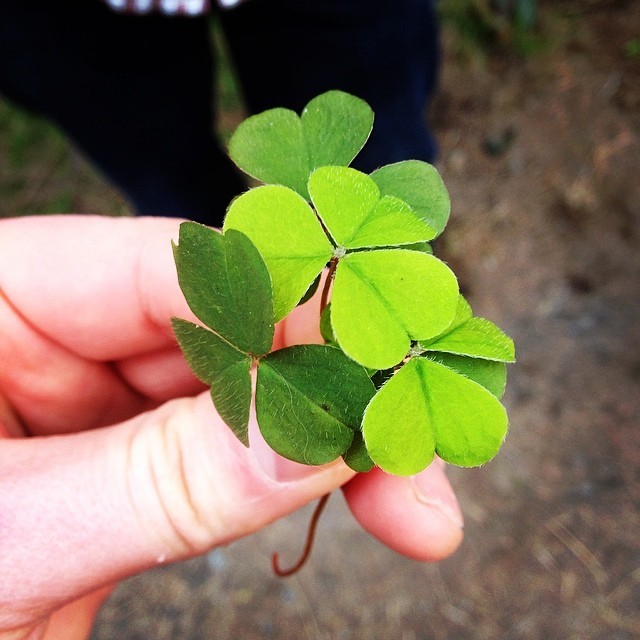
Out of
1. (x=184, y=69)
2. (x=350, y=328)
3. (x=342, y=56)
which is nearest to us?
(x=350, y=328)

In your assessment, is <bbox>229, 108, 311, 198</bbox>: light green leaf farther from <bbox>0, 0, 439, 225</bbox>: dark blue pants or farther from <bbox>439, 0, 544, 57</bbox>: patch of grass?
<bbox>439, 0, 544, 57</bbox>: patch of grass

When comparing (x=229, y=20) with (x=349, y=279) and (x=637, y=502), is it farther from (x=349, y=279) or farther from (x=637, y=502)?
(x=637, y=502)

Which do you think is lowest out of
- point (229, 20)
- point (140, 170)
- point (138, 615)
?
point (138, 615)

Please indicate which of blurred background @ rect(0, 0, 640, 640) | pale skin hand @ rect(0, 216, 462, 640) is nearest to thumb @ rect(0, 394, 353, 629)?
pale skin hand @ rect(0, 216, 462, 640)

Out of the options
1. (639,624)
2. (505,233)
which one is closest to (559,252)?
(505,233)

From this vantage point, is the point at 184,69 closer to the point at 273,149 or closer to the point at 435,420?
the point at 273,149

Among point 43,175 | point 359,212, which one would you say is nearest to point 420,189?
point 359,212
